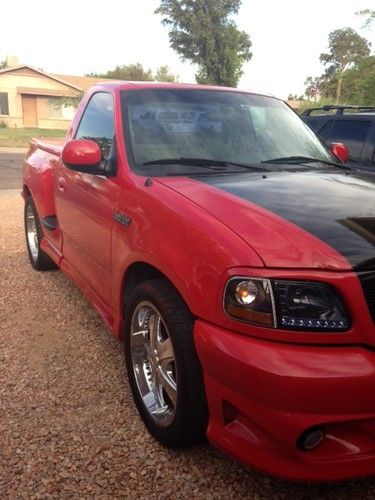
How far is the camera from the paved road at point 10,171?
12.9 metres

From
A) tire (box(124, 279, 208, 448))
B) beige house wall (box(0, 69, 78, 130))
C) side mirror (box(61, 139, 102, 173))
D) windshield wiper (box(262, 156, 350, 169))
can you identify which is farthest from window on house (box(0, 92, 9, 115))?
tire (box(124, 279, 208, 448))

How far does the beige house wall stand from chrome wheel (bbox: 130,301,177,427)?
43863mm

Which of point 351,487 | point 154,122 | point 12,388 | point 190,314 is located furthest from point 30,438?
point 154,122

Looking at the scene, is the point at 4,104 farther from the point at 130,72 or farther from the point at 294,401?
the point at 294,401

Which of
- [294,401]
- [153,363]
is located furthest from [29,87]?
[294,401]

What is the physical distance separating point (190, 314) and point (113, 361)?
4.80 ft

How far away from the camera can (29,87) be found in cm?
4569

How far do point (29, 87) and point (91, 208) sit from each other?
1839 inches

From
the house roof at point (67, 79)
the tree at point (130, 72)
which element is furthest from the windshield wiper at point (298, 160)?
the tree at point (130, 72)

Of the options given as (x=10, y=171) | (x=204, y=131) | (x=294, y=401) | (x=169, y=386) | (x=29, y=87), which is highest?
(x=29, y=87)

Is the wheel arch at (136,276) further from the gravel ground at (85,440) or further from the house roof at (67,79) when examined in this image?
the house roof at (67,79)

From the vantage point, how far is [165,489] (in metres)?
2.33

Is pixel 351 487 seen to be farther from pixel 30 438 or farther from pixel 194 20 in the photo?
pixel 194 20

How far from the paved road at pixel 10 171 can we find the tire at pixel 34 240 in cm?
710
